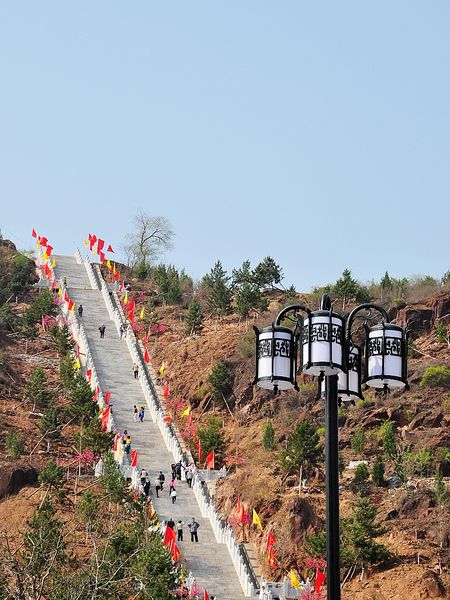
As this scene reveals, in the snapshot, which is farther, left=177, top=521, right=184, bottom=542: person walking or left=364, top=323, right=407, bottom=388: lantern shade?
left=177, top=521, right=184, bottom=542: person walking

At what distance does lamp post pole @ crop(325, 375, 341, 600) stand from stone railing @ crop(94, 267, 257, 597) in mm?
21229

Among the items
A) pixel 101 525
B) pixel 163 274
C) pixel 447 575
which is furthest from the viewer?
pixel 163 274

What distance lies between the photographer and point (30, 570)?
1602 centimetres

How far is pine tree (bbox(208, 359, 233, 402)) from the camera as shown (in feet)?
160

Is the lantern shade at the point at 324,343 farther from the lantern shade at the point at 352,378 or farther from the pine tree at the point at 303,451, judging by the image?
the pine tree at the point at 303,451

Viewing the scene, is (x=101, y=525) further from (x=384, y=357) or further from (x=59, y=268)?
(x=59, y=268)

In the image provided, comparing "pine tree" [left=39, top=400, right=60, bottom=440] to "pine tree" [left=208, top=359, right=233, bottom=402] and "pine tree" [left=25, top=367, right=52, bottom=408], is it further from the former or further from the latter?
"pine tree" [left=208, top=359, right=233, bottom=402]

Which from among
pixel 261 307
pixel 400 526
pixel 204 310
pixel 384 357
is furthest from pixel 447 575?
pixel 204 310

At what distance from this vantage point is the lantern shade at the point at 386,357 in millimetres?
11852

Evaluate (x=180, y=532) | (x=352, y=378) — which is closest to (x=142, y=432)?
(x=180, y=532)

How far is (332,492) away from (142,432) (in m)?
34.7

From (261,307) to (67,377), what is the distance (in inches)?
472

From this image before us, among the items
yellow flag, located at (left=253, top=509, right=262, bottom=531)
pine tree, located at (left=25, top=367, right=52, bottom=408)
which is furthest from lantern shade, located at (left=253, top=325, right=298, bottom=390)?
pine tree, located at (left=25, top=367, right=52, bottom=408)

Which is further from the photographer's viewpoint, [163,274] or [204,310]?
[163,274]
